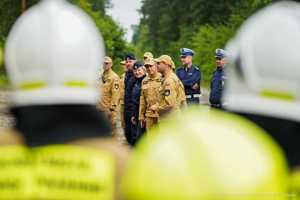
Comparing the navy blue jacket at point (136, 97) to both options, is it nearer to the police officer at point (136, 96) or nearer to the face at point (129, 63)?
the police officer at point (136, 96)

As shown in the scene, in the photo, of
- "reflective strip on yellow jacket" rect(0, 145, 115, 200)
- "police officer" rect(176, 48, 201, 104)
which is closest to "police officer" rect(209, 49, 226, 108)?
"police officer" rect(176, 48, 201, 104)

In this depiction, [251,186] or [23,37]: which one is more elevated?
[23,37]

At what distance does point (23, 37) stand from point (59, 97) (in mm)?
219

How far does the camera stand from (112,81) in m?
14.8

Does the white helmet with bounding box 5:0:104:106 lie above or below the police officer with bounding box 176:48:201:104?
above

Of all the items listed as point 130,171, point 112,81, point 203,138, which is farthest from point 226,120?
point 112,81

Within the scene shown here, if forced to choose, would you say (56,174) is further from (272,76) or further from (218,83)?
(218,83)

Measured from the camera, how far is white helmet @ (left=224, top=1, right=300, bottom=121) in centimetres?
243

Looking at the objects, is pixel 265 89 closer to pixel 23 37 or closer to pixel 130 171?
pixel 130 171

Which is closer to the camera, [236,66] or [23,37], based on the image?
[236,66]

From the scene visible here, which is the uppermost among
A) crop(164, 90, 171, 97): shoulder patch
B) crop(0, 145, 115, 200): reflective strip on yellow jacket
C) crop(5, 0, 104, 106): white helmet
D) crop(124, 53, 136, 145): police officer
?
crop(5, 0, 104, 106): white helmet

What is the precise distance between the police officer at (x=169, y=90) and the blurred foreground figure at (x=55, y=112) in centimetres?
982

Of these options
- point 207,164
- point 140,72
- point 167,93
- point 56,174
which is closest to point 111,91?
point 140,72

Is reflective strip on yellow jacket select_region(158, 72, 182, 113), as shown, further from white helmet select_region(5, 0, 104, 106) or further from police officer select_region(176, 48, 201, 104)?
white helmet select_region(5, 0, 104, 106)
